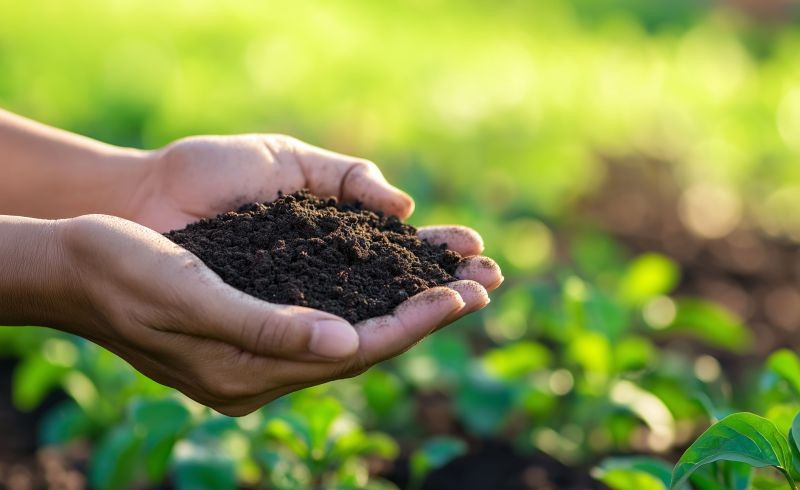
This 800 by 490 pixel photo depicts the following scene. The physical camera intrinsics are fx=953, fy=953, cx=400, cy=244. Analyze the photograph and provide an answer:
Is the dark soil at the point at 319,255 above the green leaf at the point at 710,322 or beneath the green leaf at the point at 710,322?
above

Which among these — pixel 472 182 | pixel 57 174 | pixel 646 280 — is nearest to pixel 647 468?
pixel 646 280

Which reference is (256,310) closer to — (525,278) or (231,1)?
(525,278)

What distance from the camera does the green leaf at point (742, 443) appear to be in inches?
67.6

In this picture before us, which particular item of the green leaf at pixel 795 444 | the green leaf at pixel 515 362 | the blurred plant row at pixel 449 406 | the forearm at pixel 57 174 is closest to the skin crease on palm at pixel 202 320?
the blurred plant row at pixel 449 406

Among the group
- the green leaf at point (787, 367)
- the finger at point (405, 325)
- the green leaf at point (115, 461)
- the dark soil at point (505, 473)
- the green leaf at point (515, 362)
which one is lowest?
the dark soil at point (505, 473)

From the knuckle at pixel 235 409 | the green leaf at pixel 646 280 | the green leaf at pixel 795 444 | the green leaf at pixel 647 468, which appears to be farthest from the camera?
the green leaf at pixel 646 280

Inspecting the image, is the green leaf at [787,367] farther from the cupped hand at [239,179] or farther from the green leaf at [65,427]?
the green leaf at [65,427]

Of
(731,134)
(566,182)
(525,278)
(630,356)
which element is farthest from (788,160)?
(630,356)

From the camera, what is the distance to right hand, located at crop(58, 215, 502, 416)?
5.56ft

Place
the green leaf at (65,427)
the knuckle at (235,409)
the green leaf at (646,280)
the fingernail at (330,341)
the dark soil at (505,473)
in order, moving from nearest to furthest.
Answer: the fingernail at (330,341) < the knuckle at (235,409) < the dark soil at (505,473) < the green leaf at (65,427) < the green leaf at (646,280)

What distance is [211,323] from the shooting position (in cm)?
172

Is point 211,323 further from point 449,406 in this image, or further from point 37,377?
point 449,406

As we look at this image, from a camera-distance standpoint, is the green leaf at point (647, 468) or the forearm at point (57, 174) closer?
the green leaf at point (647, 468)

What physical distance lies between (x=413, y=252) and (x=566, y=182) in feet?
9.29
